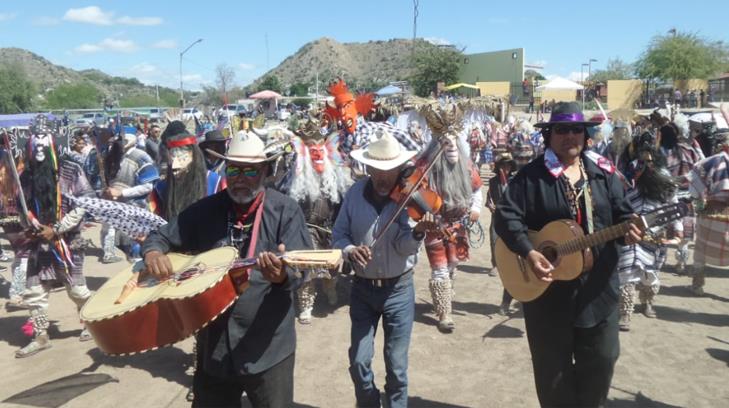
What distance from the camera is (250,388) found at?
9.76 ft

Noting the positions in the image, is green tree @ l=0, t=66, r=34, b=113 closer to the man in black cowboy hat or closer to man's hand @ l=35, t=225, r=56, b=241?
man's hand @ l=35, t=225, r=56, b=241

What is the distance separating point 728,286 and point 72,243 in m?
8.31

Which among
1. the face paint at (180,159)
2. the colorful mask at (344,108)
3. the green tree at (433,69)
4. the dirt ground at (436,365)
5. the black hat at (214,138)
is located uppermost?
the green tree at (433,69)

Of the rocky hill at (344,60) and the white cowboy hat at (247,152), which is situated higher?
the rocky hill at (344,60)

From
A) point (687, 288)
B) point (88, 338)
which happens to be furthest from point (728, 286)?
point (88, 338)

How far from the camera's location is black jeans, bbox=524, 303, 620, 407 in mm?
→ 3375

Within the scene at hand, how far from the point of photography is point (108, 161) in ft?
32.4

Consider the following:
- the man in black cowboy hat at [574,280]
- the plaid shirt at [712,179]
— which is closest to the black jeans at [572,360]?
the man in black cowboy hat at [574,280]

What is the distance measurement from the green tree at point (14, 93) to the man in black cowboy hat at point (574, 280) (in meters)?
74.7

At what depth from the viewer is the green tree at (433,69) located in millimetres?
50375

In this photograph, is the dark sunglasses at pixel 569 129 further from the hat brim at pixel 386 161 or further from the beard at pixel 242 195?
the beard at pixel 242 195

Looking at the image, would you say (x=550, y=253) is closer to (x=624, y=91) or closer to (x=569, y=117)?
(x=569, y=117)

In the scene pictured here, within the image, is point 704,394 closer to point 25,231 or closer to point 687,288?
point 687,288

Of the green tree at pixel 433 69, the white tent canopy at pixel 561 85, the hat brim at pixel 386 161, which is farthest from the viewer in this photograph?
the green tree at pixel 433 69
